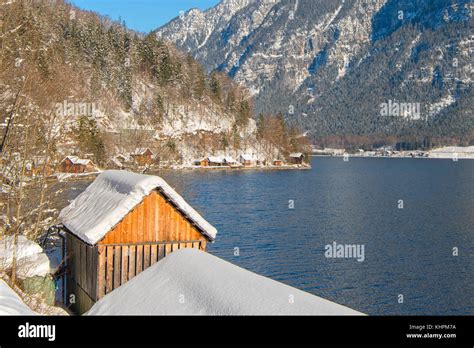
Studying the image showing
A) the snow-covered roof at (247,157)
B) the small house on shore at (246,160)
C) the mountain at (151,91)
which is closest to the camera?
the mountain at (151,91)

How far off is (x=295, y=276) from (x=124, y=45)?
138829mm

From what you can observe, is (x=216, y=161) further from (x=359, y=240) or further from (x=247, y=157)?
(x=359, y=240)

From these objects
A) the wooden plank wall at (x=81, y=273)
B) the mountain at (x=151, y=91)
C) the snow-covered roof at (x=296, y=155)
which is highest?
the mountain at (x=151, y=91)

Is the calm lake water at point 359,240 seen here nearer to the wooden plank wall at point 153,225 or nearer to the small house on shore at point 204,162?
the wooden plank wall at point 153,225

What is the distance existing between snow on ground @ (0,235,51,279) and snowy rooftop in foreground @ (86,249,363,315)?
458cm

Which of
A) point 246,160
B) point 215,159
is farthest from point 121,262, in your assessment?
point 246,160

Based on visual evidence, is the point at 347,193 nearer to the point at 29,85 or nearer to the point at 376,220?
the point at 376,220

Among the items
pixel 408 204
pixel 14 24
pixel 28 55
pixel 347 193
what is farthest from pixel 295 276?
pixel 347 193

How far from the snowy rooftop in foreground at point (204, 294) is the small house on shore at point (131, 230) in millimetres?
2212

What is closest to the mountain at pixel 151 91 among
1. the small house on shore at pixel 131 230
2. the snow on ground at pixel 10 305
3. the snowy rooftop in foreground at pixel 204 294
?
the small house on shore at pixel 131 230

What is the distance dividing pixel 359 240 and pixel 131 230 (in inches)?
1676

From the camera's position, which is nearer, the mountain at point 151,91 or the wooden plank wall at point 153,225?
the wooden plank wall at point 153,225

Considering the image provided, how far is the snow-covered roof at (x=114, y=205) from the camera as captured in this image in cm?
1905

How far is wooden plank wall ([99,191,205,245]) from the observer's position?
19531mm
